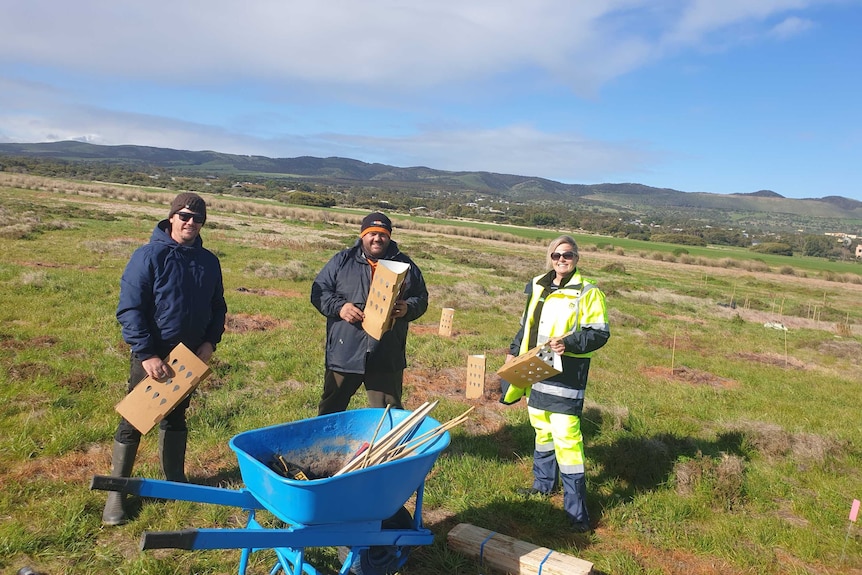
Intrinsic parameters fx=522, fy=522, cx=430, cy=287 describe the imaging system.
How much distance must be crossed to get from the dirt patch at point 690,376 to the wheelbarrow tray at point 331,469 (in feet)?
A: 26.3

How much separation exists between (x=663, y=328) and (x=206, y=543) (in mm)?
15580

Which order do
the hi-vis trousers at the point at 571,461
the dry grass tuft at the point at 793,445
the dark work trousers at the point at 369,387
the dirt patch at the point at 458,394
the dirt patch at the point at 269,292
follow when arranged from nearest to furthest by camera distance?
the hi-vis trousers at the point at 571,461 < the dark work trousers at the point at 369,387 < the dry grass tuft at the point at 793,445 < the dirt patch at the point at 458,394 < the dirt patch at the point at 269,292

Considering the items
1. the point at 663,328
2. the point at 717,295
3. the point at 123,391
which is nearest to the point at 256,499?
the point at 123,391

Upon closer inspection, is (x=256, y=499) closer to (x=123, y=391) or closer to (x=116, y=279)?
(x=123, y=391)

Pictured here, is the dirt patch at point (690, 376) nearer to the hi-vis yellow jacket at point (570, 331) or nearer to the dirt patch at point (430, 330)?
the dirt patch at point (430, 330)

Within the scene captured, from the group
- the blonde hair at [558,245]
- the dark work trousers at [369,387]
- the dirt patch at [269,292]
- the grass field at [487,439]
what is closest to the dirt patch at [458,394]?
the grass field at [487,439]

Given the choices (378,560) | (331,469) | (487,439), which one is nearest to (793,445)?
(487,439)

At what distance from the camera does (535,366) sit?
4.07m

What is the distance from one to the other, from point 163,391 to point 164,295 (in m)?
0.69

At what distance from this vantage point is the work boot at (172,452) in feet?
13.4

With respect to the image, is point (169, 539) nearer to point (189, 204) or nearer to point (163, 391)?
point (163, 391)

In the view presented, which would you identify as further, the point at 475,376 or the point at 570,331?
the point at 475,376

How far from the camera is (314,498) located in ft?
8.05

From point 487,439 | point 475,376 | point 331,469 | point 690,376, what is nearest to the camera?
point 331,469
